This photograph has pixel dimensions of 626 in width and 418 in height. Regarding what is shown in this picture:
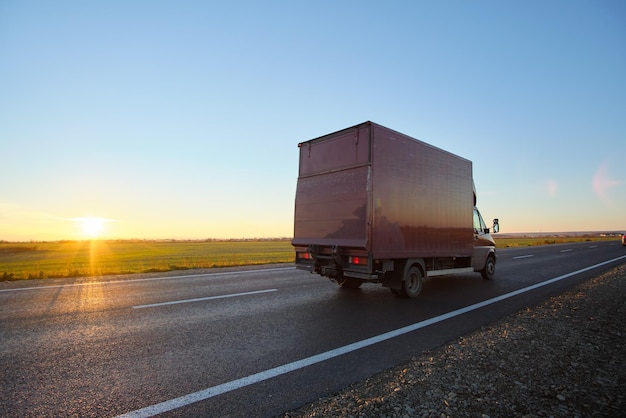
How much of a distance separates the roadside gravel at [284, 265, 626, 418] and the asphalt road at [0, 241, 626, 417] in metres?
0.40

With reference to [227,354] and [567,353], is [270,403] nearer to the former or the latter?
[227,354]

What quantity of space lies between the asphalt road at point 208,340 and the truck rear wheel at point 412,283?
0.27 m

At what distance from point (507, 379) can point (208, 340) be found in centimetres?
361

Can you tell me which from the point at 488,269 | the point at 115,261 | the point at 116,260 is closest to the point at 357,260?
the point at 488,269

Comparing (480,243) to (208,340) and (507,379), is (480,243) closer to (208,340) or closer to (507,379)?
(507,379)

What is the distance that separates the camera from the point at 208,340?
4.61 m

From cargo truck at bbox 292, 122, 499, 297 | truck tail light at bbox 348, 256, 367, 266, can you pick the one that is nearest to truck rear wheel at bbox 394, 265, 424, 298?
cargo truck at bbox 292, 122, 499, 297

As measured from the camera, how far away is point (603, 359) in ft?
12.6

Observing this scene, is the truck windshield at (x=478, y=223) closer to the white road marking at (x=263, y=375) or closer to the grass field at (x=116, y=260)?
the white road marking at (x=263, y=375)

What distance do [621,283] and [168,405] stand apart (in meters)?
12.1

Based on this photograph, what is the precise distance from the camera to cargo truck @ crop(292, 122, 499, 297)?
22.7 ft

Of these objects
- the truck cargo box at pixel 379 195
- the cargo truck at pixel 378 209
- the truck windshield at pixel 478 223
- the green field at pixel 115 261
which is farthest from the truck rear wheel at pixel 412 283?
the green field at pixel 115 261

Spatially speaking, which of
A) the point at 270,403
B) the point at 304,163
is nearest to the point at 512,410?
the point at 270,403

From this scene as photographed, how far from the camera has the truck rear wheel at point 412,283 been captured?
7523 mm
